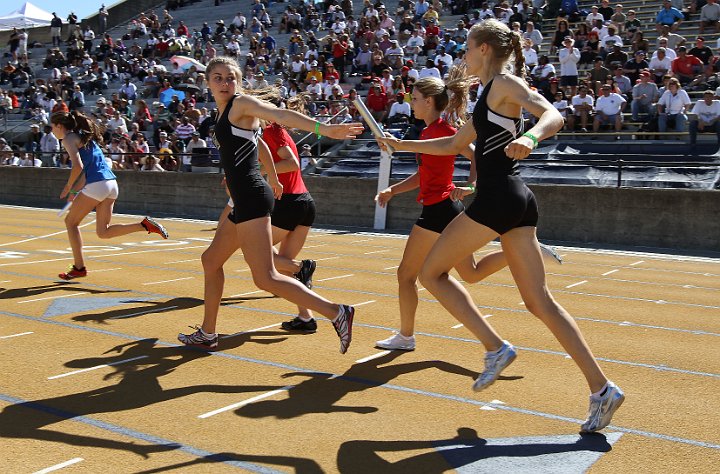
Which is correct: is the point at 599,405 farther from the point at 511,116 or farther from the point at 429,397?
the point at 511,116

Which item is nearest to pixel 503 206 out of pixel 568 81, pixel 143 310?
pixel 143 310

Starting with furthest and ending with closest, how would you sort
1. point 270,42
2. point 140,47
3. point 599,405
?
point 140,47, point 270,42, point 599,405

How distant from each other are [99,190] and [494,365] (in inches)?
265

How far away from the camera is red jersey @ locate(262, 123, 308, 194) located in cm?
738

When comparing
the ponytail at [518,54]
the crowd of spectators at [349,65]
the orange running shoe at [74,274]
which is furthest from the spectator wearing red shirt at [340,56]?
the ponytail at [518,54]

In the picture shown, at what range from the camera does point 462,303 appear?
4996 mm

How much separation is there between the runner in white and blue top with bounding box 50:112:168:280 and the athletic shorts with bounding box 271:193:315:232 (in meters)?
3.03

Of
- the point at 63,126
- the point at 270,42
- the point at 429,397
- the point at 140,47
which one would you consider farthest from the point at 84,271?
the point at 140,47

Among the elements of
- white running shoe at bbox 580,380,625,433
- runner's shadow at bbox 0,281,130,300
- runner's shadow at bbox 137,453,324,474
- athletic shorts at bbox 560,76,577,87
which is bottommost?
runner's shadow at bbox 0,281,130,300

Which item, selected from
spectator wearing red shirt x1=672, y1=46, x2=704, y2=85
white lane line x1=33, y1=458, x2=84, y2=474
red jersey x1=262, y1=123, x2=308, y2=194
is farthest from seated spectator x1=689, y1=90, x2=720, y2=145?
white lane line x1=33, y1=458, x2=84, y2=474

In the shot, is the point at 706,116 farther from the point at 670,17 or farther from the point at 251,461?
the point at 251,461

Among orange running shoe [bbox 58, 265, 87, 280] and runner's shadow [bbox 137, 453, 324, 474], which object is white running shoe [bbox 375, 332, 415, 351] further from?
orange running shoe [bbox 58, 265, 87, 280]

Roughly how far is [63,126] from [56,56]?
3047 centimetres

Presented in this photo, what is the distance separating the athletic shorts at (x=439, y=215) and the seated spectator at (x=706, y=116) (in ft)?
39.1
